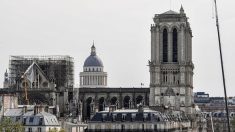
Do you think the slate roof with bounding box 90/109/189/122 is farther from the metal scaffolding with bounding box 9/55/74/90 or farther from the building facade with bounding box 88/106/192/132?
the metal scaffolding with bounding box 9/55/74/90

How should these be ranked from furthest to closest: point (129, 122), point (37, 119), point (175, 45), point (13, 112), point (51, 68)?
1. point (51, 68)
2. point (175, 45)
3. point (13, 112)
4. point (37, 119)
5. point (129, 122)

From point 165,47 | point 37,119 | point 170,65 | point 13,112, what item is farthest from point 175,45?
point 37,119

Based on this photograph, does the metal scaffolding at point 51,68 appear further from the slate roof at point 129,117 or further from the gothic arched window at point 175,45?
the slate roof at point 129,117


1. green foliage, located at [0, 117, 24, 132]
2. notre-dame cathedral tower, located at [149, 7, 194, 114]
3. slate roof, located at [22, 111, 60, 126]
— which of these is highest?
notre-dame cathedral tower, located at [149, 7, 194, 114]

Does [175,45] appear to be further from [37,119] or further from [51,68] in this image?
[37,119]

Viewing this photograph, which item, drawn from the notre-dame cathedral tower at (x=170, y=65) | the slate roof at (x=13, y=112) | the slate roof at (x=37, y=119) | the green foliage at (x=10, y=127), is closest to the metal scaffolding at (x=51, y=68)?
the notre-dame cathedral tower at (x=170, y=65)

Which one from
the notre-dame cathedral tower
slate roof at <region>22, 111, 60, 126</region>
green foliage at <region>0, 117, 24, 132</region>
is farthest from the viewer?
the notre-dame cathedral tower

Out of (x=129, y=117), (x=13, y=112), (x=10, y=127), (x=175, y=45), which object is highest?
(x=175, y=45)

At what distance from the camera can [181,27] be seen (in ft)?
506

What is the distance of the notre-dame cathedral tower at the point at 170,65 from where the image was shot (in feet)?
506

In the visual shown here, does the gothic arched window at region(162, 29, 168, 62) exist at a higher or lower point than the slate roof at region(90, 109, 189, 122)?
higher

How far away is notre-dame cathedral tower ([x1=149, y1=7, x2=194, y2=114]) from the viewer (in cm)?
15425

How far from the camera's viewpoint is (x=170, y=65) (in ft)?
509

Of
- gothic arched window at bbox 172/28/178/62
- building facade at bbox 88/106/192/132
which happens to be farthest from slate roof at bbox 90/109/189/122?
gothic arched window at bbox 172/28/178/62
